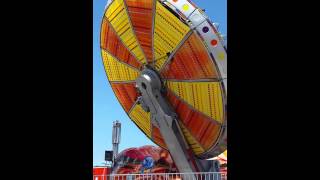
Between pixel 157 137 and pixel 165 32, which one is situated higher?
pixel 165 32

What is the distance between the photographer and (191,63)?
7984 millimetres

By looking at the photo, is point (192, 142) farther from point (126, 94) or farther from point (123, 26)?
point (123, 26)

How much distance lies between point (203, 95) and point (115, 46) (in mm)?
2040

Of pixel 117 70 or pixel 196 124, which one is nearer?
pixel 196 124

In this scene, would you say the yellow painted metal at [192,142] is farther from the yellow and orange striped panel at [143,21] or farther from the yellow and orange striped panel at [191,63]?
the yellow and orange striped panel at [143,21]

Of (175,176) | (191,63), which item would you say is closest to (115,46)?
(191,63)

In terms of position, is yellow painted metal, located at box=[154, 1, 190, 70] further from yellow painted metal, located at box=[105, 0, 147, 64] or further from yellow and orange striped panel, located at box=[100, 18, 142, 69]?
yellow and orange striped panel, located at box=[100, 18, 142, 69]

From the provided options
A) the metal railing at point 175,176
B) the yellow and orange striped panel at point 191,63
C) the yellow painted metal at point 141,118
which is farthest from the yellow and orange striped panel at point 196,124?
the yellow painted metal at point 141,118

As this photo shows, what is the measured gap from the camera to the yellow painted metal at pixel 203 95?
7.82m

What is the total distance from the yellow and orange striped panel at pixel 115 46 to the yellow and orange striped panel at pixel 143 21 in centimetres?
40

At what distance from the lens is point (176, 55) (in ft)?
26.4

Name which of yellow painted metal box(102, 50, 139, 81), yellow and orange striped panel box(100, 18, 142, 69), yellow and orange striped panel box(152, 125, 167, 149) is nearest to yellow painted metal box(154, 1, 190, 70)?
yellow and orange striped panel box(100, 18, 142, 69)
